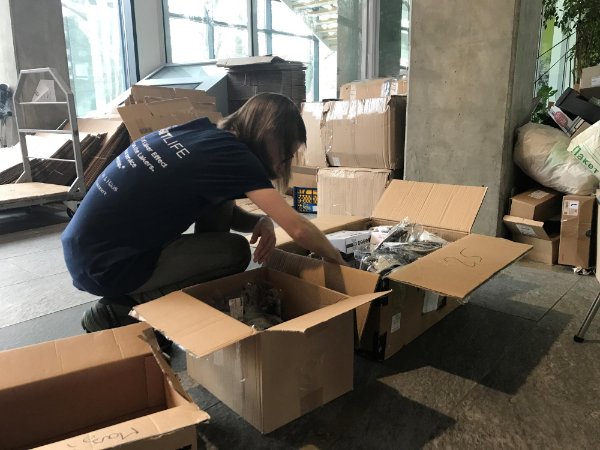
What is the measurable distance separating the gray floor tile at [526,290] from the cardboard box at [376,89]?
2.06 meters

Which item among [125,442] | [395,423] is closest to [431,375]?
[395,423]

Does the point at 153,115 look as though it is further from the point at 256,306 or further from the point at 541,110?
the point at 541,110

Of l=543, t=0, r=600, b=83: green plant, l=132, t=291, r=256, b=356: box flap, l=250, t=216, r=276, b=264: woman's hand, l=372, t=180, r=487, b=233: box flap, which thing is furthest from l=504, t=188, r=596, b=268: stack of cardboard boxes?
l=132, t=291, r=256, b=356: box flap

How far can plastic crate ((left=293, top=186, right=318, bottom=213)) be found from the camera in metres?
4.08

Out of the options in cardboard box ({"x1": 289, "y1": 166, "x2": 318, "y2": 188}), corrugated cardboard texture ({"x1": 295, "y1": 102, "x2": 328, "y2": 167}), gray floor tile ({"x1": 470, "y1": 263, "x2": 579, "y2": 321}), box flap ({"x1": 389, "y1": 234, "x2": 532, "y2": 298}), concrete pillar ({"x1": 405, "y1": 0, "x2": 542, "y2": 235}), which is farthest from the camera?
cardboard box ({"x1": 289, "y1": 166, "x2": 318, "y2": 188})

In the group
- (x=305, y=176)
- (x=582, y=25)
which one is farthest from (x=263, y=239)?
(x=582, y=25)

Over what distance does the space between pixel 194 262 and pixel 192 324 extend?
0.50 meters

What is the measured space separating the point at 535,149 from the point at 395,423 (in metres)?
2.01

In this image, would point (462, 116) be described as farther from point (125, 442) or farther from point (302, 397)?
point (125, 442)

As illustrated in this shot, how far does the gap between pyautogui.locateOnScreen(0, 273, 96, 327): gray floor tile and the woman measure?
604 mm

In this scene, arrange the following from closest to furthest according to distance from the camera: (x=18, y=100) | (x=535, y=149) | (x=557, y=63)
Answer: (x=535, y=149)
(x=18, y=100)
(x=557, y=63)

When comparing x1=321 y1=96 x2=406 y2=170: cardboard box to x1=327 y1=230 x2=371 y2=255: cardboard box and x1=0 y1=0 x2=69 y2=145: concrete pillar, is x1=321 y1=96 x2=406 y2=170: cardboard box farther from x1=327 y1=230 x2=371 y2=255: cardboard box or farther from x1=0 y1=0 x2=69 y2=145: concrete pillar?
x1=0 y1=0 x2=69 y2=145: concrete pillar

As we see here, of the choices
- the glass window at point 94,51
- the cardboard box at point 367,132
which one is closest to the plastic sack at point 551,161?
the cardboard box at point 367,132

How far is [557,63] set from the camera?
5.01 meters
